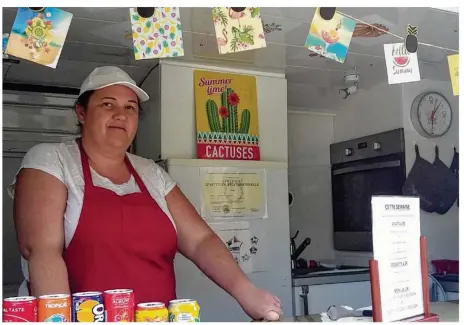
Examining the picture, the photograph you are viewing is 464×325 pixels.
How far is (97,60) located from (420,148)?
2.02m

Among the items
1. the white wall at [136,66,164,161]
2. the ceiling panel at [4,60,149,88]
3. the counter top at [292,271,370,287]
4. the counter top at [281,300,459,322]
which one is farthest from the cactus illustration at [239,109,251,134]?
the counter top at [281,300,459,322]

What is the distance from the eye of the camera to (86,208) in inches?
68.2

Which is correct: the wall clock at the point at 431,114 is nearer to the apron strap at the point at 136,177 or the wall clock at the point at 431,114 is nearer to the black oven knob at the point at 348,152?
the black oven knob at the point at 348,152

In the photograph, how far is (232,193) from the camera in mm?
2947

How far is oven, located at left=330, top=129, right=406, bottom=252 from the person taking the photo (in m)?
3.42

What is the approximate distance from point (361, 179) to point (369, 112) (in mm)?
458

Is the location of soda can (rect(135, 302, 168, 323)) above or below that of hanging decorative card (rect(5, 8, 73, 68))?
below

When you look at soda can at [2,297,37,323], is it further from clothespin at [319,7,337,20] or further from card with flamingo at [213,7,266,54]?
clothespin at [319,7,337,20]

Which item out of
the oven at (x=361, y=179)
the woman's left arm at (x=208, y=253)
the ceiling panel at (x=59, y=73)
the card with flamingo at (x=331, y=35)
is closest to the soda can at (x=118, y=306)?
the woman's left arm at (x=208, y=253)

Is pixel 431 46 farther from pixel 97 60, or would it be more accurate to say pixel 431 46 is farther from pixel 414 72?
pixel 97 60

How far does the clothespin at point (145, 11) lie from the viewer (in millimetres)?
1530

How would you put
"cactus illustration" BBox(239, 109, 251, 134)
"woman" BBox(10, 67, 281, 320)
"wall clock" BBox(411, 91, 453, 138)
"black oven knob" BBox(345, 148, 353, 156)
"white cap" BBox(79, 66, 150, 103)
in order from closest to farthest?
"woman" BBox(10, 67, 281, 320) → "white cap" BBox(79, 66, 150, 103) → "cactus illustration" BBox(239, 109, 251, 134) → "wall clock" BBox(411, 91, 453, 138) → "black oven knob" BBox(345, 148, 353, 156)

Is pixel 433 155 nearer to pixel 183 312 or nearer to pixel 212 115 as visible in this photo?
pixel 212 115

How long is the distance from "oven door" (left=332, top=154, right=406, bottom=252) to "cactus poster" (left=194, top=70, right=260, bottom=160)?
0.93m
